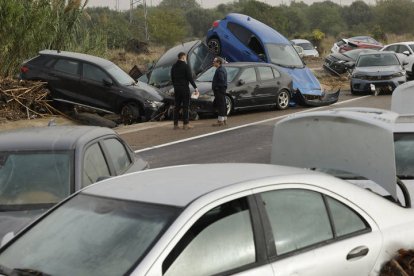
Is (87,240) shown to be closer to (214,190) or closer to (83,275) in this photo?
(83,275)

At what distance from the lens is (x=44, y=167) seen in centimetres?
670

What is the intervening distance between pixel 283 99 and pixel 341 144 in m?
15.7

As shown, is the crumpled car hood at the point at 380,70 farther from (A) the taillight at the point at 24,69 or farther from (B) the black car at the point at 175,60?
(A) the taillight at the point at 24,69

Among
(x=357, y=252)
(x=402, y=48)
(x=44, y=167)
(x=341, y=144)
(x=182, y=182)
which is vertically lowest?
(x=402, y=48)

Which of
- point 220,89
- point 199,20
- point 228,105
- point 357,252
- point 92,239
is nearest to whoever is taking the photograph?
point 92,239

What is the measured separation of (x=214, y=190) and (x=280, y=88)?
17358mm

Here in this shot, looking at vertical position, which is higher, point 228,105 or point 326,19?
point 228,105

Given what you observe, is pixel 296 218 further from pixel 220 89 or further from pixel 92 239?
pixel 220 89

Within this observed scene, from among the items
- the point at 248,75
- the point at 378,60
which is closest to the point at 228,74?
the point at 248,75

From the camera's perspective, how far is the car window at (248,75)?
66.1 feet

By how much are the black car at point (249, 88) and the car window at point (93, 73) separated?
2.01 meters

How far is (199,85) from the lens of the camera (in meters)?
19.9

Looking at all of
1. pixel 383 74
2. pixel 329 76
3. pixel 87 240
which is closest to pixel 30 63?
pixel 383 74

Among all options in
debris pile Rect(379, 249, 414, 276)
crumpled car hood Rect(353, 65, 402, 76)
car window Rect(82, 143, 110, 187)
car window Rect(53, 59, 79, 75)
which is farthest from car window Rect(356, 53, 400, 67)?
debris pile Rect(379, 249, 414, 276)
